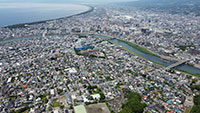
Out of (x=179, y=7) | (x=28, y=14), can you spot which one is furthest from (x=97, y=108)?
(x=179, y=7)

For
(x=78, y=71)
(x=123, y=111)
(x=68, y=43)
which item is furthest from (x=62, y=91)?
(x=68, y=43)

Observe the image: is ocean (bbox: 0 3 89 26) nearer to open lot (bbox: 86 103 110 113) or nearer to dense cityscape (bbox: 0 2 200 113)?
dense cityscape (bbox: 0 2 200 113)

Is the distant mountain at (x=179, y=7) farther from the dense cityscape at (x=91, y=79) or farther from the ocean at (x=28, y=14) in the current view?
the dense cityscape at (x=91, y=79)

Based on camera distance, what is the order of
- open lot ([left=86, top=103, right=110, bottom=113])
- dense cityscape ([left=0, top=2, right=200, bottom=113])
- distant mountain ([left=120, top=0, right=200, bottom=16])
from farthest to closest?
distant mountain ([left=120, top=0, right=200, bottom=16])
dense cityscape ([left=0, top=2, right=200, bottom=113])
open lot ([left=86, top=103, right=110, bottom=113])

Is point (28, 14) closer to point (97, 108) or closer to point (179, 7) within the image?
point (97, 108)

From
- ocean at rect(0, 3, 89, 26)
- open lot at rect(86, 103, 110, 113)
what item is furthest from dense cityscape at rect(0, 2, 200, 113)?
ocean at rect(0, 3, 89, 26)

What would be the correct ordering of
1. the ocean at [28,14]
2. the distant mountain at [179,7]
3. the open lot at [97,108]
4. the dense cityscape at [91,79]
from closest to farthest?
the open lot at [97,108]
the dense cityscape at [91,79]
the ocean at [28,14]
the distant mountain at [179,7]

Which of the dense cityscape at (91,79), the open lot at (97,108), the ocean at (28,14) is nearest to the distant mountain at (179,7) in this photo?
the ocean at (28,14)

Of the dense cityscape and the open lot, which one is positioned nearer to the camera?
the open lot

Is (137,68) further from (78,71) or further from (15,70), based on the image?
(15,70)

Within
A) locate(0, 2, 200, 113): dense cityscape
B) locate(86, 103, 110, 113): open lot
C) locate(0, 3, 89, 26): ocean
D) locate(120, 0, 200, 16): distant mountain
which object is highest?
locate(120, 0, 200, 16): distant mountain

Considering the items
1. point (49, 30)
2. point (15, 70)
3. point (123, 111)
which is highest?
point (49, 30)
